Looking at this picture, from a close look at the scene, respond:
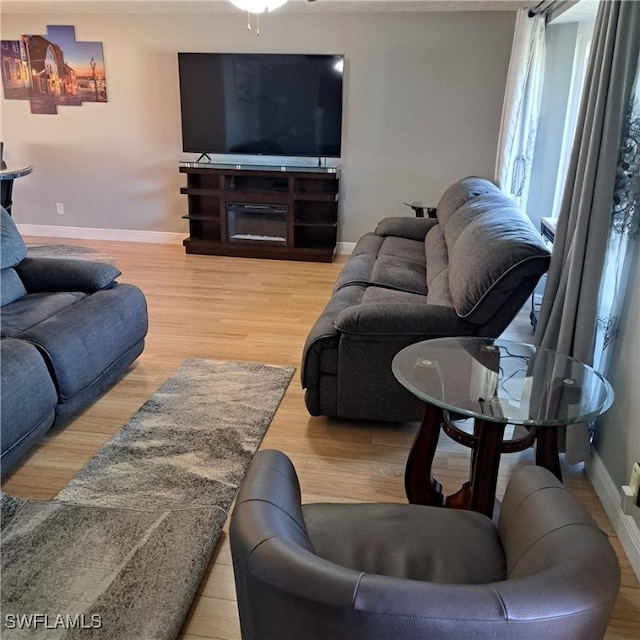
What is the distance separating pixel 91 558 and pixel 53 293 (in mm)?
1651

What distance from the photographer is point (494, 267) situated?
7.53 feet

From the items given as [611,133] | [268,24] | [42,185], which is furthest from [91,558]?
[42,185]

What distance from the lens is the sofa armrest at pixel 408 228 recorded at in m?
4.29

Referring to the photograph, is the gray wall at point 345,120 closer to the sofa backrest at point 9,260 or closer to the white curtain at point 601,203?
the sofa backrest at point 9,260

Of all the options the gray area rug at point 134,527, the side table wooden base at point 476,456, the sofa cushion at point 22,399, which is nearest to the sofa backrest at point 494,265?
the side table wooden base at point 476,456

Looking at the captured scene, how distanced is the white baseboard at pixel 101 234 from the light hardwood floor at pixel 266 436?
1248 millimetres

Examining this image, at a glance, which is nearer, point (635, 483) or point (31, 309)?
point (635, 483)

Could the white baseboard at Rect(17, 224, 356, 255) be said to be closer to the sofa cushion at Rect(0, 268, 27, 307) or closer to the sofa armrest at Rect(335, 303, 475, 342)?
the sofa cushion at Rect(0, 268, 27, 307)

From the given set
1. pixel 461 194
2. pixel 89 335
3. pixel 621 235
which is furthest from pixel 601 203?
pixel 89 335

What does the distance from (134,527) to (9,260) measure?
1.74 meters

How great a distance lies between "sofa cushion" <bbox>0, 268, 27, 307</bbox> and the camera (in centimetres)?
284

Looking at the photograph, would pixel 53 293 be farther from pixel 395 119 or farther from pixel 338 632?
pixel 395 119

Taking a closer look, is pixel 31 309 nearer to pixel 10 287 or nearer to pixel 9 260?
pixel 10 287

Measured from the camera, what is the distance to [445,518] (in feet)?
4.58
